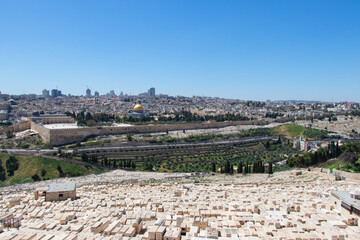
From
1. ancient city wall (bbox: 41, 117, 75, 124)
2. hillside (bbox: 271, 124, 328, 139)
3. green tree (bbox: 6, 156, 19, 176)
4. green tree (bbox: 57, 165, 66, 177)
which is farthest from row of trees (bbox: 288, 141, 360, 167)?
ancient city wall (bbox: 41, 117, 75, 124)

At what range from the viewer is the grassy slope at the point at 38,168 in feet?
69.6

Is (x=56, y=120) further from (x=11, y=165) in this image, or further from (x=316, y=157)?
(x=316, y=157)

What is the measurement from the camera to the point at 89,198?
12.5 metres

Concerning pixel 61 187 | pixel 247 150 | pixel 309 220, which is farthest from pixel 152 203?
pixel 247 150

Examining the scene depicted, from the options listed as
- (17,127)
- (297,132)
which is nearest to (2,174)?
(17,127)

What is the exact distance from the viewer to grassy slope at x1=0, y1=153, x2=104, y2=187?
21203mm

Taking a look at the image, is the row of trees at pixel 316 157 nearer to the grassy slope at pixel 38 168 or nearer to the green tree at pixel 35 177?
the grassy slope at pixel 38 168

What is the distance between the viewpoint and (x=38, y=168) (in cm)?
2280

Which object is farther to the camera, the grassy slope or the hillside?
the hillside

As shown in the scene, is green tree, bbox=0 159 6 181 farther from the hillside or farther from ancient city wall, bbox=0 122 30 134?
the hillside

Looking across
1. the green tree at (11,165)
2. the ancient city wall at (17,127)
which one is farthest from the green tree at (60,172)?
the ancient city wall at (17,127)

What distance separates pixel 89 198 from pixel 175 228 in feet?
18.4

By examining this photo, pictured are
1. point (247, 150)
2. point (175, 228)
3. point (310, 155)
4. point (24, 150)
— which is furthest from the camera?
point (247, 150)

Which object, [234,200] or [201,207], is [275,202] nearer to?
[234,200]
